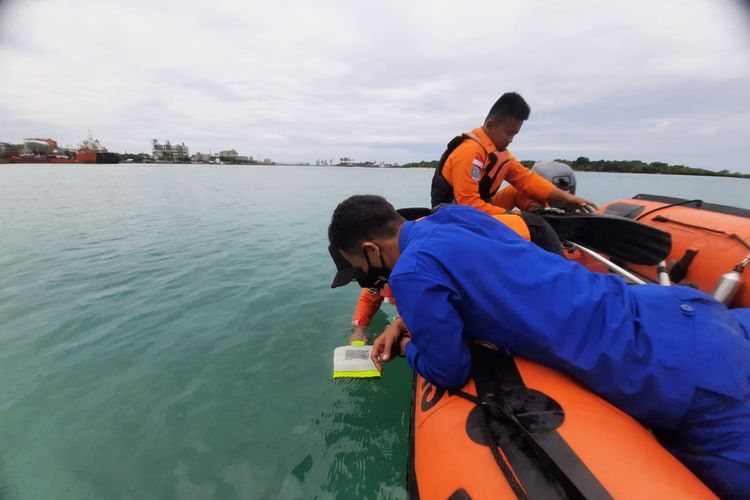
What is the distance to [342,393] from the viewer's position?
3.17m

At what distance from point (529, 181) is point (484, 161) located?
1.07m

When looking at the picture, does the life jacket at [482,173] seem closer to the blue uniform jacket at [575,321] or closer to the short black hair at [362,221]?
the short black hair at [362,221]

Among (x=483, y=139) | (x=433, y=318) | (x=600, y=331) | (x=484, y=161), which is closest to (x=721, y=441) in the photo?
(x=600, y=331)

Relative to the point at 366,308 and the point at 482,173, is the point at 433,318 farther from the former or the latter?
the point at 482,173

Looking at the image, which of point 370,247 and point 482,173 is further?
point 482,173

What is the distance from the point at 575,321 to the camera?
1306mm

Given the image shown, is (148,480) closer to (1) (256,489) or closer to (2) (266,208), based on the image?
(1) (256,489)

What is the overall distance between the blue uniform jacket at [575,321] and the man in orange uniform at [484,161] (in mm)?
2311

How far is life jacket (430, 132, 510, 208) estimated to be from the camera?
3866 millimetres

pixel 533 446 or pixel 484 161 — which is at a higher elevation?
pixel 484 161

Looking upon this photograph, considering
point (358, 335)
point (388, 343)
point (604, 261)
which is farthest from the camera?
point (358, 335)

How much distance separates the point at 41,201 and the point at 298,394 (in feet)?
60.7

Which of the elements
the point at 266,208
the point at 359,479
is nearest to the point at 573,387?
the point at 359,479

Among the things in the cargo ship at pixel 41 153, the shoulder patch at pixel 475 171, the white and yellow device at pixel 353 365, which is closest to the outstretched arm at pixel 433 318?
the white and yellow device at pixel 353 365
